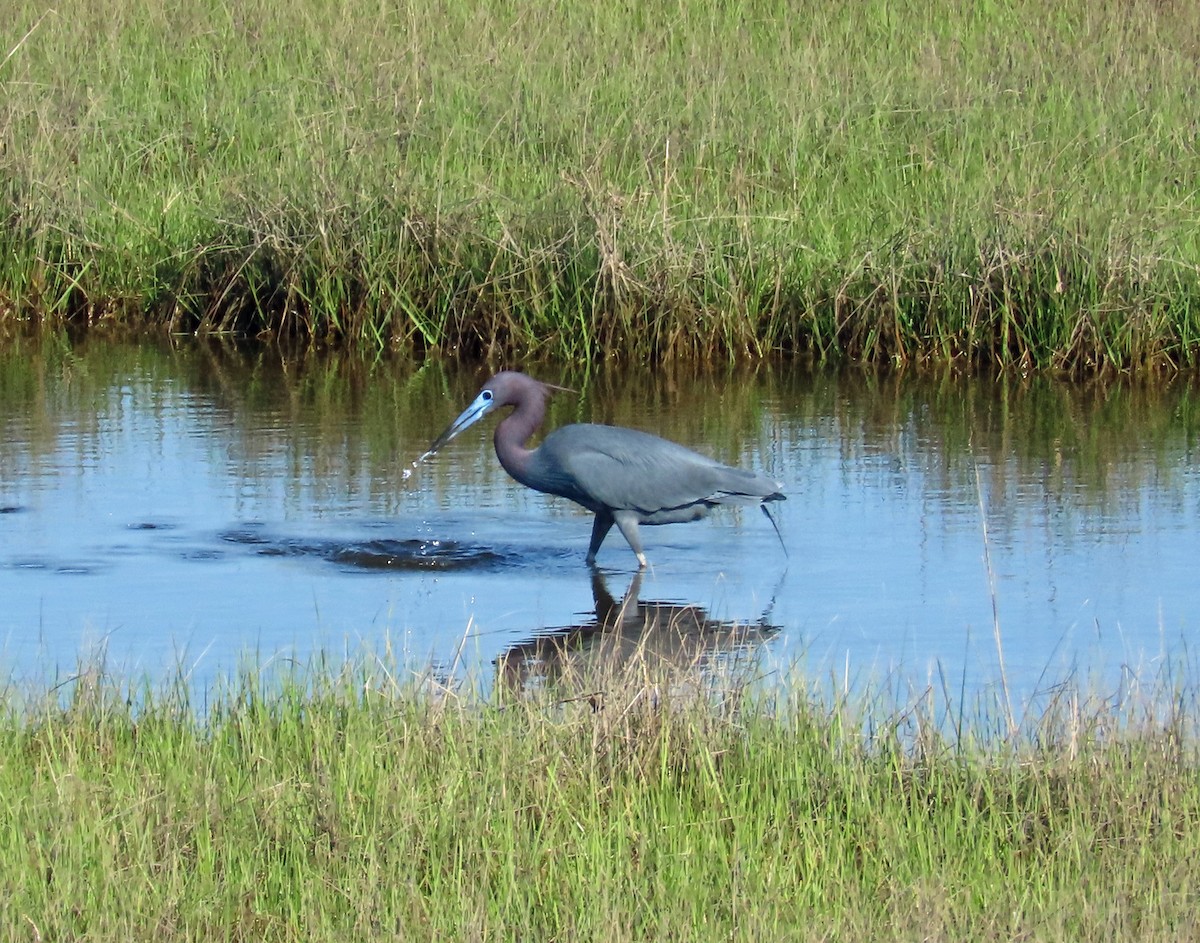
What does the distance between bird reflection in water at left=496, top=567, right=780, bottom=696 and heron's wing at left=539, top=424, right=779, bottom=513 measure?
1.20 ft

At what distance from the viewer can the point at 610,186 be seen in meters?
10.0

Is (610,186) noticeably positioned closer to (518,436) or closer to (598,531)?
(518,436)

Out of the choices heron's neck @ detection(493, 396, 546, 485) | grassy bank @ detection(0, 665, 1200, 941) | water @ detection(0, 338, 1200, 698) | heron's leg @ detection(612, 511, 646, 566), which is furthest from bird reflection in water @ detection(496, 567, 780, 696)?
heron's neck @ detection(493, 396, 546, 485)

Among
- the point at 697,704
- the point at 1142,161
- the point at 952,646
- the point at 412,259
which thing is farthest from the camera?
the point at 1142,161

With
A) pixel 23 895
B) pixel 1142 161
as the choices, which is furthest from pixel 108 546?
pixel 1142 161

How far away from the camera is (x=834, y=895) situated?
155 inches

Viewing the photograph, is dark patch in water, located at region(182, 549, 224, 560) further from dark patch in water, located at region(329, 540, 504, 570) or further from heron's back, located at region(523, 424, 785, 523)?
heron's back, located at region(523, 424, 785, 523)

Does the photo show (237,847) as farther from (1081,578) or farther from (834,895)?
(1081,578)

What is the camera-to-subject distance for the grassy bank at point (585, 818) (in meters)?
3.75

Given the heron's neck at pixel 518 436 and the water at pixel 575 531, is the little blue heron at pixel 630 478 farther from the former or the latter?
the water at pixel 575 531

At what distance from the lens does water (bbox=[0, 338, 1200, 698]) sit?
605 centimetres

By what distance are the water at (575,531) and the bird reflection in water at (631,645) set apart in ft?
0.06

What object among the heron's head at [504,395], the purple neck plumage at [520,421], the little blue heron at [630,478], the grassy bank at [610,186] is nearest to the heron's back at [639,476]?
the little blue heron at [630,478]

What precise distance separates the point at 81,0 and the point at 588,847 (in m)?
11.7
